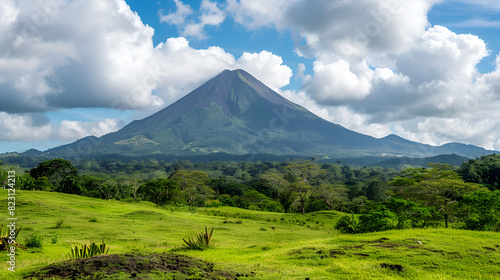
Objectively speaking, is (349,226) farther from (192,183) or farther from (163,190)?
(192,183)

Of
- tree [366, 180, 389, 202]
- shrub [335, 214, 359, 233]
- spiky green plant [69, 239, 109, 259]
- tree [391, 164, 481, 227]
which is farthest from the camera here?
tree [366, 180, 389, 202]

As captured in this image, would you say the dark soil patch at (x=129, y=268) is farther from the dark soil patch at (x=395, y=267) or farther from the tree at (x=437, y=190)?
the tree at (x=437, y=190)

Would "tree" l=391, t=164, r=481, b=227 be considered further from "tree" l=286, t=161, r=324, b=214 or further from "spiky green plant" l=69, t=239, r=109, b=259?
"spiky green plant" l=69, t=239, r=109, b=259

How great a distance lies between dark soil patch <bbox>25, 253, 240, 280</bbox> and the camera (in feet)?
18.5

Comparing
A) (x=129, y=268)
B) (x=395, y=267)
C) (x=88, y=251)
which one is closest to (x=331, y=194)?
(x=395, y=267)

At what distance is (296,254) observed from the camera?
9.46m

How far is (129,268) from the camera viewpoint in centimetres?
601

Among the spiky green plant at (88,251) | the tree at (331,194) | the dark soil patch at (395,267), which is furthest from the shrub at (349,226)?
the tree at (331,194)

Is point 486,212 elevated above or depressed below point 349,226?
above

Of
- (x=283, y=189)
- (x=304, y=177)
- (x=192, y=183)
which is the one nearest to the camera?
(x=304, y=177)

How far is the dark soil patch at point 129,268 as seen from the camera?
18.5 ft

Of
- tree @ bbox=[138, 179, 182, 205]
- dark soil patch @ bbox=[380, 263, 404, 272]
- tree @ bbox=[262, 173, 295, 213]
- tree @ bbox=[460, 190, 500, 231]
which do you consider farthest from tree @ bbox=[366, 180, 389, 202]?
dark soil patch @ bbox=[380, 263, 404, 272]

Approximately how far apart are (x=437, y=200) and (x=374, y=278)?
2389cm

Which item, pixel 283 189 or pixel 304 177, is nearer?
pixel 304 177
